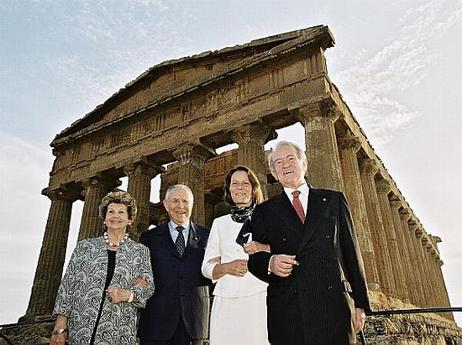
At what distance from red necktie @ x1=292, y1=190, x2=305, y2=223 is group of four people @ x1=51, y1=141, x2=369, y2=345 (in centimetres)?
1

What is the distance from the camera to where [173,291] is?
389 centimetres

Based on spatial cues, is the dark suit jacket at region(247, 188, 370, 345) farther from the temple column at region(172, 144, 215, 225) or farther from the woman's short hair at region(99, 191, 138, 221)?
the temple column at region(172, 144, 215, 225)

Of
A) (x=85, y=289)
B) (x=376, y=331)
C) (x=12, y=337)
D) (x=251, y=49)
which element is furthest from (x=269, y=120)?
(x=12, y=337)

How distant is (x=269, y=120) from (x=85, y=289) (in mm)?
11717

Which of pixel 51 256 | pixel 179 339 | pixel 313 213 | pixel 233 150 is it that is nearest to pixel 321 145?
pixel 233 150

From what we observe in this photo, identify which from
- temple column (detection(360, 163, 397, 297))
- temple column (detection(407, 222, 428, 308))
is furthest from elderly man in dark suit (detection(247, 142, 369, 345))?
temple column (detection(407, 222, 428, 308))

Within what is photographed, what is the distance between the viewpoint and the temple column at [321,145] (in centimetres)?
1221

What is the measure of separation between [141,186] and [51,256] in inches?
241

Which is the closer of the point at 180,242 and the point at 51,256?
the point at 180,242

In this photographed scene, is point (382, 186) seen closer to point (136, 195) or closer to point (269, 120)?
point (269, 120)

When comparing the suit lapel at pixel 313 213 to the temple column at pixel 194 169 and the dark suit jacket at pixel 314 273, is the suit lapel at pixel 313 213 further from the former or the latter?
the temple column at pixel 194 169

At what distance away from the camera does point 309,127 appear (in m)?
13.3

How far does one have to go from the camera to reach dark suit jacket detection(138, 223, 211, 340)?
376 cm

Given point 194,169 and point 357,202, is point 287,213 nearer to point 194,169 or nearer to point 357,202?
point 357,202
